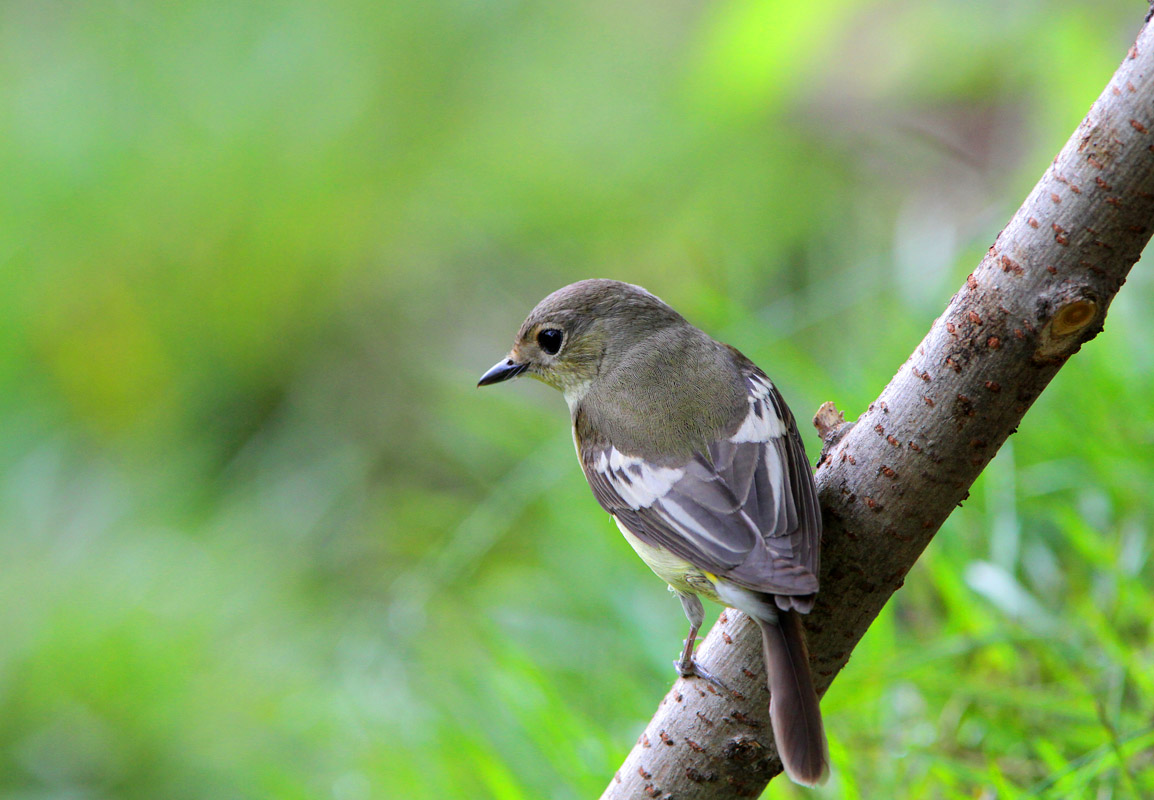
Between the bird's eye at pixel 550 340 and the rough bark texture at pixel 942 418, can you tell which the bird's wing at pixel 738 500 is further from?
the bird's eye at pixel 550 340

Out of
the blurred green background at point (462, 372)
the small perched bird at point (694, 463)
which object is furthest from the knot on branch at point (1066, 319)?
the blurred green background at point (462, 372)

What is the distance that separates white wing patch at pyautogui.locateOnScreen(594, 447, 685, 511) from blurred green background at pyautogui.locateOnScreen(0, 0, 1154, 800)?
80 cm

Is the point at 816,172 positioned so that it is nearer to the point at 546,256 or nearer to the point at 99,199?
the point at 546,256

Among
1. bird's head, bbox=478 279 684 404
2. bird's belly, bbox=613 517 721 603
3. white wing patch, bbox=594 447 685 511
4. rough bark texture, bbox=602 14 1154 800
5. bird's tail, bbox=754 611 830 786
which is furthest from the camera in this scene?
bird's head, bbox=478 279 684 404

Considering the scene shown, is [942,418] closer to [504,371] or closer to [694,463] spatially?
[694,463]

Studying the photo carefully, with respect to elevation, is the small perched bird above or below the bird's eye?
below

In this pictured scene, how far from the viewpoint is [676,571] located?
69.8 inches

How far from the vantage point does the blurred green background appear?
2.56m

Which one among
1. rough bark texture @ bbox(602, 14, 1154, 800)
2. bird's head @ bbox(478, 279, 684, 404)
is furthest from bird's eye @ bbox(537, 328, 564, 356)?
rough bark texture @ bbox(602, 14, 1154, 800)

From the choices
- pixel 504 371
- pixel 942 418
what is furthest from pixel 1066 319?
pixel 504 371

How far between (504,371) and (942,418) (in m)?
1.10

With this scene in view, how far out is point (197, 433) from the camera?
542 centimetres

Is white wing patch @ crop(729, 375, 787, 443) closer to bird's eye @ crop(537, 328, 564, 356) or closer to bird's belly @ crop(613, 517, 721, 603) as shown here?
bird's belly @ crop(613, 517, 721, 603)

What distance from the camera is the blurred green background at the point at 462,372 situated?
8.41 feet
